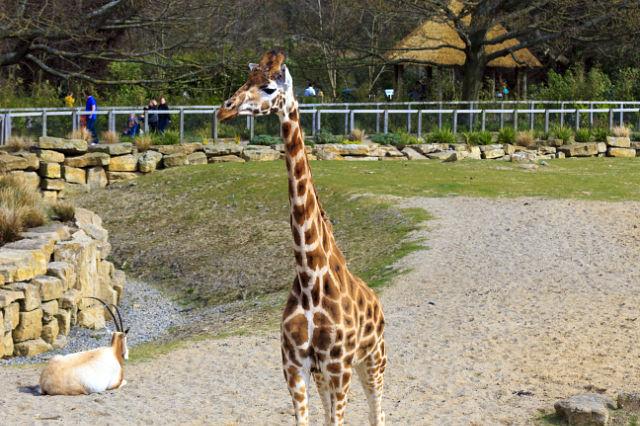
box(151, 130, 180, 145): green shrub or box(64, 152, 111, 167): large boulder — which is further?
box(151, 130, 180, 145): green shrub

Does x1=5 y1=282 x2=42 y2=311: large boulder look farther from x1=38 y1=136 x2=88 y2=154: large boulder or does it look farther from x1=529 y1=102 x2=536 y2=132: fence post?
x1=529 y1=102 x2=536 y2=132: fence post

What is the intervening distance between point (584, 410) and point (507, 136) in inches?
920

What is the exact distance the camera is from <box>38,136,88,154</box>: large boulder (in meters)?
26.6

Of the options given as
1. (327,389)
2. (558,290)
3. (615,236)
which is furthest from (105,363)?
(615,236)

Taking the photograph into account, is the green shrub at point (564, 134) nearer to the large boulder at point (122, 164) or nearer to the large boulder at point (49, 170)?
the large boulder at point (122, 164)

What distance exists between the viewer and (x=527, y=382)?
1052 centimetres

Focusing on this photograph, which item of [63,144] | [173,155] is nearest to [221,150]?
[173,155]

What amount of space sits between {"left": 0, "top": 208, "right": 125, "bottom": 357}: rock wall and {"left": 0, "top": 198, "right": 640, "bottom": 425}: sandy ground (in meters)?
2.10

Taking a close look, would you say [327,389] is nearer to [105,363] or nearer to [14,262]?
[105,363]

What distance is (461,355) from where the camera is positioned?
11453 millimetres

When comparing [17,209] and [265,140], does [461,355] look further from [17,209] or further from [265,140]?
[265,140]

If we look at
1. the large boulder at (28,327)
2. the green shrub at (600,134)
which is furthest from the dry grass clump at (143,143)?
the large boulder at (28,327)

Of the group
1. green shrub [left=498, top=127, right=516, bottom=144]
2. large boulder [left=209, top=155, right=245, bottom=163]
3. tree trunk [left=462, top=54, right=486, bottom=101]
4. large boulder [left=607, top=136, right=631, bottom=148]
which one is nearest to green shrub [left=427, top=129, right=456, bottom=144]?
green shrub [left=498, top=127, right=516, bottom=144]

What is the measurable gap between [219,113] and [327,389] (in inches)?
81.6
